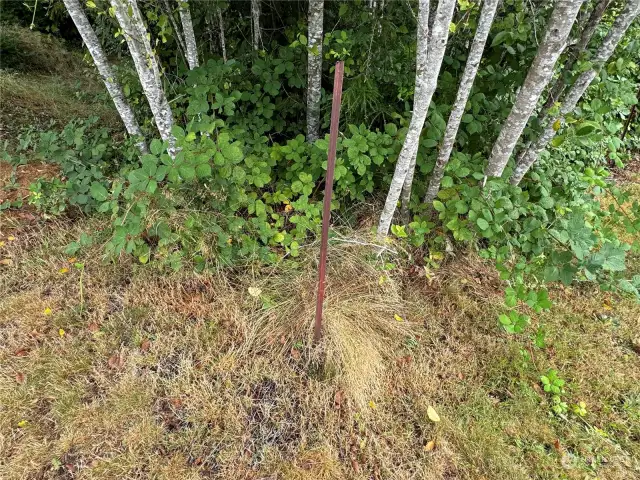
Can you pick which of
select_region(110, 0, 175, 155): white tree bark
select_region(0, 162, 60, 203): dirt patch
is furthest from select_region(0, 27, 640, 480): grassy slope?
select_region(110, 0, 175, 155): white tree bark

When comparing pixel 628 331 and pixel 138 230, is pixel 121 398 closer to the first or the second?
pixel 138 230

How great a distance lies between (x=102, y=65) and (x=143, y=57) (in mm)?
526

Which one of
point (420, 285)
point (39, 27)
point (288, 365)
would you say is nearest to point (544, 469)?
point (420, 285)

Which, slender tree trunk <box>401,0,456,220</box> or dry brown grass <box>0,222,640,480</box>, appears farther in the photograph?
dry brown grass <box>0,222,640,480</box>

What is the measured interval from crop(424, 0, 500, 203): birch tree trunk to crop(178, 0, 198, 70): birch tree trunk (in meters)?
1.49

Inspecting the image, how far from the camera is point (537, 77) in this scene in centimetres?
186

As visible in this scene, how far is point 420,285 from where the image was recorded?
97.7 inches

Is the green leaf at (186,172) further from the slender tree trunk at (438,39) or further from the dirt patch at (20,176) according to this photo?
the dirt patch at (20,176)

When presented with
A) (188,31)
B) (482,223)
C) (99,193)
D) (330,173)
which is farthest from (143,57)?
(482,223)

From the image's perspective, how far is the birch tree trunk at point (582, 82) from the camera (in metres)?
1.83

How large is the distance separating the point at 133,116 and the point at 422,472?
2.65 m

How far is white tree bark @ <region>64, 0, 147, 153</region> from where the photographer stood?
2.19 metres

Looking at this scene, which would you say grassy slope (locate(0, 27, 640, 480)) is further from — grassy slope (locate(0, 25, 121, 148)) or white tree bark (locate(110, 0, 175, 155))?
grassy slope (locate(0, 25, 121, 148))

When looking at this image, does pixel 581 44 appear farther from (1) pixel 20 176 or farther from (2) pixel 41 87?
Answer: (2) pixel 41 87
